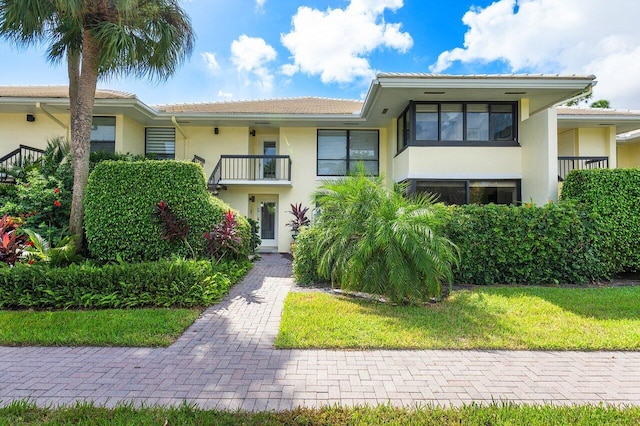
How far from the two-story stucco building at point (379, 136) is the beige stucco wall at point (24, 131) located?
0.04 meters

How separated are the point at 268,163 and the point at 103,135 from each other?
21.7 feet

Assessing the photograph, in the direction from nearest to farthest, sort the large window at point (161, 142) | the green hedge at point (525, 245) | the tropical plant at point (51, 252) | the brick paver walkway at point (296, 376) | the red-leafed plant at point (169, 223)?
the brick paver walkway at point (296, 376) → the tropical plant at point (51, 252) → the red-leafed plant at point (169, 223) → the green hedge at point (525, 245) → the large window at point (161, 142)

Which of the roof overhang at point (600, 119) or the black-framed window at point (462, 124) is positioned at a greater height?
the roof overhang at point (600, 119)

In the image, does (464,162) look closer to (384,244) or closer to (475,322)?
(384,244)

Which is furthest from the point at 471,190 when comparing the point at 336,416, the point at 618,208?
the point at 336,416

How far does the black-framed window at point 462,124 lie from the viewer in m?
10.6

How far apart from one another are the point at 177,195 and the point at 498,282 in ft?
26.0

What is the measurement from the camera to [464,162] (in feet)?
34.7

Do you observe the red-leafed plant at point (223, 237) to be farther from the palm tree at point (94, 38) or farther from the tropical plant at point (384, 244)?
the palm tree at point (94, 38)

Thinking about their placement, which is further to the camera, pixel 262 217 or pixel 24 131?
pixel 262 217

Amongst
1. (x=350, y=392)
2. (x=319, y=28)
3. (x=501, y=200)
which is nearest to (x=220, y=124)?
(x=319, y=28)

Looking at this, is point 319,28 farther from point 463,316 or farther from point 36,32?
point 463,316

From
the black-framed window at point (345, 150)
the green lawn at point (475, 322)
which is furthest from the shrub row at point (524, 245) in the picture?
the black-framed window at point (345, 150)

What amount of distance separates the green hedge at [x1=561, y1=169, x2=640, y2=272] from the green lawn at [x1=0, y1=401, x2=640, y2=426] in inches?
256
